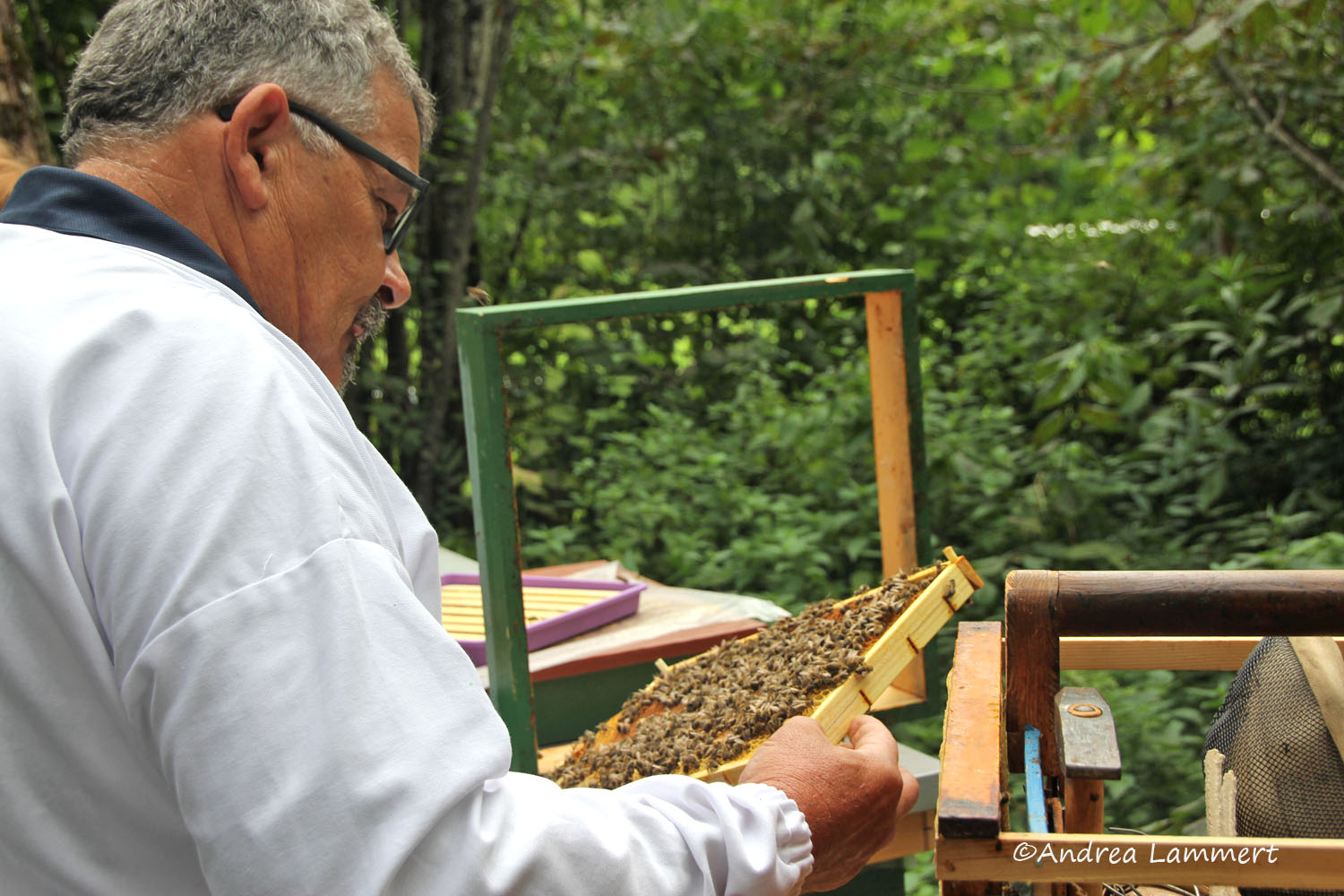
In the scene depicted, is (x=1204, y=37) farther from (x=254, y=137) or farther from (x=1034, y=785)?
(x=254, y=137)

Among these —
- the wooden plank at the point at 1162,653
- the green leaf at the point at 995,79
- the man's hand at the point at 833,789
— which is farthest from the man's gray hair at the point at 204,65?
the green leaf at the point at 995,79

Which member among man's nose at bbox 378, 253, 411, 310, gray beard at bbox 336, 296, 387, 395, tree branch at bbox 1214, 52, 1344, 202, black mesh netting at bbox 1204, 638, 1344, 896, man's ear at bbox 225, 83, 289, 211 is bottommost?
black mesh netting at bbox 1204, 638, 1344, 896

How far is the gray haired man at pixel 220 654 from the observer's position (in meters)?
0.86

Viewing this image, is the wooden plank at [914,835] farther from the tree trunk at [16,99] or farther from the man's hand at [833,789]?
the tree trunk at [16,99]

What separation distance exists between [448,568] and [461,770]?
7.70 feet

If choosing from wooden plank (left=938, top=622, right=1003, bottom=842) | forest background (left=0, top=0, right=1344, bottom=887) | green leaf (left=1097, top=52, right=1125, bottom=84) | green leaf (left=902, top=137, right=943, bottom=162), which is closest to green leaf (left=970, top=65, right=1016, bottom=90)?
forest background (left=0, top=0, right=1344, bottom=887)

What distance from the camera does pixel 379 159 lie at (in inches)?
55.9

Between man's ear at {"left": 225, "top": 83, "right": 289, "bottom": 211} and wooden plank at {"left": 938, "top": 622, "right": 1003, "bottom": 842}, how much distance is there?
1028 millimetres

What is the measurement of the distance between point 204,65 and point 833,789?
1.15 metres

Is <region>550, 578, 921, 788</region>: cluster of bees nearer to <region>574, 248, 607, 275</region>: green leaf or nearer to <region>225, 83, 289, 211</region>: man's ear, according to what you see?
<region>225, 83, 289, 211</region>: man's ear

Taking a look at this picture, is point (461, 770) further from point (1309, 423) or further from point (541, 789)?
point (1309, 423)

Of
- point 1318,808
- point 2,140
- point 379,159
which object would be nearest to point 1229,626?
point 1318,808

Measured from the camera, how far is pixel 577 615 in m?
2.50

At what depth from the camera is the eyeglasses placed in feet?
4.38
